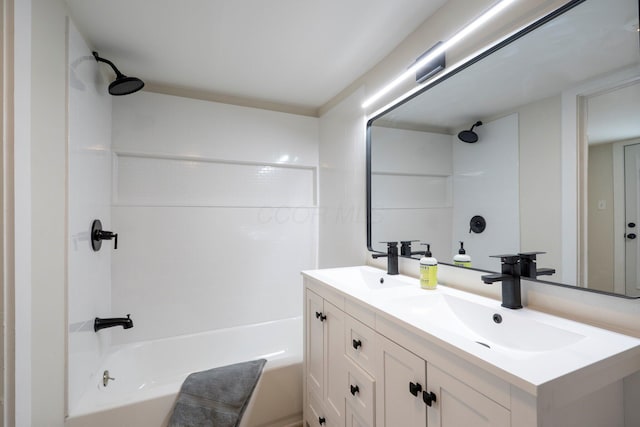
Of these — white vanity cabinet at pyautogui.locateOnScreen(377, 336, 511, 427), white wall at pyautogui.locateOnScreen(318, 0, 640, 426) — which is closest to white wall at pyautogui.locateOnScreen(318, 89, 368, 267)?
white wall at pyautogui.locateOnScreen(318, 0, 640, 426)

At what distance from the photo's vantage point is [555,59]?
985mm

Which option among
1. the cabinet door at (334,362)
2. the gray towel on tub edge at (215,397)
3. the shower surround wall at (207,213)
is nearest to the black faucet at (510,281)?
the cabinet door at (334,362)

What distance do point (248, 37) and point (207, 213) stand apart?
1414mm

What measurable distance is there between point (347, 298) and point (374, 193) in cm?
93

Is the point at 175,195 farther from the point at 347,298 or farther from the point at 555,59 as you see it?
the point at 555,59

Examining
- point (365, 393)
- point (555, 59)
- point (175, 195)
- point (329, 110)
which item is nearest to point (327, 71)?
point (329, 110)

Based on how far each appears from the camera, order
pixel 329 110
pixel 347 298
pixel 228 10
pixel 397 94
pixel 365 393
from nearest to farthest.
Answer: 1. pixel 365 393
2. pixel 347 298
3. pixel 228 10
4. pixel 397 94
5. pixel 329 110

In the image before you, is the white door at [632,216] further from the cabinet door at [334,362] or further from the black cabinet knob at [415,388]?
the cabinet door at [334,362]

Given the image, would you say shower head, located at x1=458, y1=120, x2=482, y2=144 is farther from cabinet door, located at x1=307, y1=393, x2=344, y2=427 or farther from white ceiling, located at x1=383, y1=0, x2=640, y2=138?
cabinet door, located at x1=307, y1=393, x2=344, y2=427

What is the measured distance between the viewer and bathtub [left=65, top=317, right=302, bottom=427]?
1.50 meters

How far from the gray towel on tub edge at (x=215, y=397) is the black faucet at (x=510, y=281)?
146 centimetres

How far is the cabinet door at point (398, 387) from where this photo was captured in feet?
2.81

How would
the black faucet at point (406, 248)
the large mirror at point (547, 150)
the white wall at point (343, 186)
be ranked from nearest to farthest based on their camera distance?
1. the large mirror at point (547, 150)
2. the black faucet at point (406, 248)
3. the white wall at point (343, 186)

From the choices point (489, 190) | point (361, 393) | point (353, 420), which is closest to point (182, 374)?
point (353, 420)
